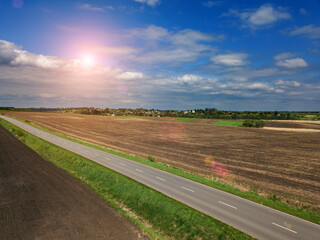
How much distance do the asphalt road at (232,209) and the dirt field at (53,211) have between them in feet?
20.2

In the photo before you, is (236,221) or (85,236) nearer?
(85,236)

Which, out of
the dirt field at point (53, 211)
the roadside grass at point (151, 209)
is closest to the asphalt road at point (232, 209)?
the roadside grass at point (151, 209)

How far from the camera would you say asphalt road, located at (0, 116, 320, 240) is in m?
14.6

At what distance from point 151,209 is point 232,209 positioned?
7323mm

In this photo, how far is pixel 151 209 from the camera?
59.9 ft

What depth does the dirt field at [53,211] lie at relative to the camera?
47.6 ft

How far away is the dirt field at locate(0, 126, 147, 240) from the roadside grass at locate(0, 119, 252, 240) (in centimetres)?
133

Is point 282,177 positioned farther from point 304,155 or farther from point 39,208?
point 39,208

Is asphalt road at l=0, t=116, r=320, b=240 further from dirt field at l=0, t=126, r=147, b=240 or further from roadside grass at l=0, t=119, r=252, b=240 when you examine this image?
dirt field at l=0, t=126, r=147, b=240

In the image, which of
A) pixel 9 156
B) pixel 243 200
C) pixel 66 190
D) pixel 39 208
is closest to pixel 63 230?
pixel 39 208

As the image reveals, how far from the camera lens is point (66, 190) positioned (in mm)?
21422

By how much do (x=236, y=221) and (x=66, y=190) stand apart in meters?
17.2

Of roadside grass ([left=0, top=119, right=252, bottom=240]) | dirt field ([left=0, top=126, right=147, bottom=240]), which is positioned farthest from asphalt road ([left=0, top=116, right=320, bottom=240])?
dirt field ([left=0, top=126, right=147, bottom=240])

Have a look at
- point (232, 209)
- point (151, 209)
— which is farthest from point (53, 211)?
point (232, 209)
